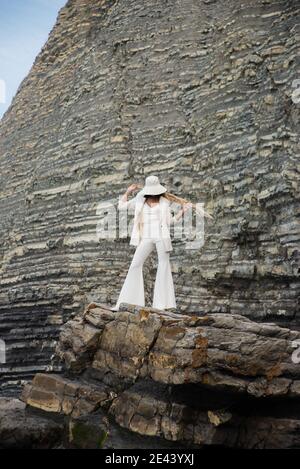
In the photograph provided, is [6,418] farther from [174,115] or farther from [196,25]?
[196,25]

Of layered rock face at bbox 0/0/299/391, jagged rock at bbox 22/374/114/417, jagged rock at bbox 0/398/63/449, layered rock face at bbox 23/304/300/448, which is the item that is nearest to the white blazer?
layered rock face at bbox 23/304/300/448

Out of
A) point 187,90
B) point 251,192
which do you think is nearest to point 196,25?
point 187,90

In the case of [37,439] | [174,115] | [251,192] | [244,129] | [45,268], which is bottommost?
[37,439]

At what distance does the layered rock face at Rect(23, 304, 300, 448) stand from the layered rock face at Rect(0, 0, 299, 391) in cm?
466

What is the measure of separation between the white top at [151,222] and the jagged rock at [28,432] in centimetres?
374

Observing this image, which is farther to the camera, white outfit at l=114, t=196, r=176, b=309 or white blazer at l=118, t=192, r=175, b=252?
white blazer at l=118, t=192, r=175, b=252

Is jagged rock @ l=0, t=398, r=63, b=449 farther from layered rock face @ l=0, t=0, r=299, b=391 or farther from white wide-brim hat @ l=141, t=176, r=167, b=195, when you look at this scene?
layered rock face @ l=0, t=0, r=299, b=391

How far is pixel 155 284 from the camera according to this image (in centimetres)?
1054

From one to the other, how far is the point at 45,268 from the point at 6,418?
36.0ft

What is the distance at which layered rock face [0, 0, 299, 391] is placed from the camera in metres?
14.7

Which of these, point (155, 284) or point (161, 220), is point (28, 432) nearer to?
point (155, 284)

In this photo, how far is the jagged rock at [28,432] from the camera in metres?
8.39

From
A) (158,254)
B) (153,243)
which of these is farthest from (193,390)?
(153,243)

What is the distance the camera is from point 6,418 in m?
8.82
